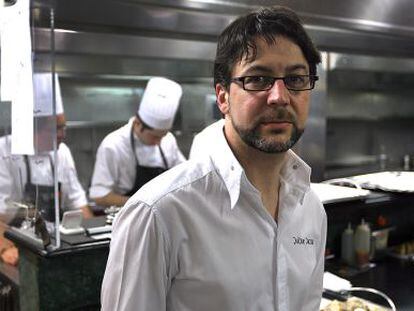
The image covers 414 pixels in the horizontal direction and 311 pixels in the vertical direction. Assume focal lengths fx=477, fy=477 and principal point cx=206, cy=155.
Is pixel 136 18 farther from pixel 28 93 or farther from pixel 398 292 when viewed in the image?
pixel 398 292

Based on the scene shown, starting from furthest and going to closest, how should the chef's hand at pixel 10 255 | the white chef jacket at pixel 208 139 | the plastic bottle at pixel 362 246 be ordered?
the plastic bottle at pixel 362 246
the chef's hand at pixel 10 255
the white chef jacket at pixel 208 139

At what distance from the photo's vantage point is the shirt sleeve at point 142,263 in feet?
3.32

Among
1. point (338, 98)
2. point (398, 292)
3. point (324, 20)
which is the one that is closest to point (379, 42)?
point (324, 20)

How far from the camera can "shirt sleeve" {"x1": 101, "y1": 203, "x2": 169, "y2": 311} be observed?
101cm

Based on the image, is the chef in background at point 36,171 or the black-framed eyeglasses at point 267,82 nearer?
the black-framed eyeglasses at point 267,82

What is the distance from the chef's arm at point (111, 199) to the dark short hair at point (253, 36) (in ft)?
7.06

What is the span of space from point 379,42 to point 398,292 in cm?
126

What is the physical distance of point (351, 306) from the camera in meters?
1.73

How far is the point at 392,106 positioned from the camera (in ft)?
17.8

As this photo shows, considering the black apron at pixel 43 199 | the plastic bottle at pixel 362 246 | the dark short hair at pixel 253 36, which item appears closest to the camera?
the dark short hair at pixel 253 36

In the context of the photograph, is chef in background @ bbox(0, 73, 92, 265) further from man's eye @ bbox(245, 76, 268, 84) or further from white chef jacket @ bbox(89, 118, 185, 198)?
man's eye @ bbox(245, 76, 268, 84)

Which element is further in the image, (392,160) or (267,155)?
(392,160)

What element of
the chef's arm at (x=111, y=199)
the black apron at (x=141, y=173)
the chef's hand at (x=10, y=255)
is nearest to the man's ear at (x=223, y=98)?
the chef's hand at (x=10, y=255)

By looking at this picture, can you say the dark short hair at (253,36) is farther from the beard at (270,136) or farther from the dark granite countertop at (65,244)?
the dark granite countertop at (65,244)
